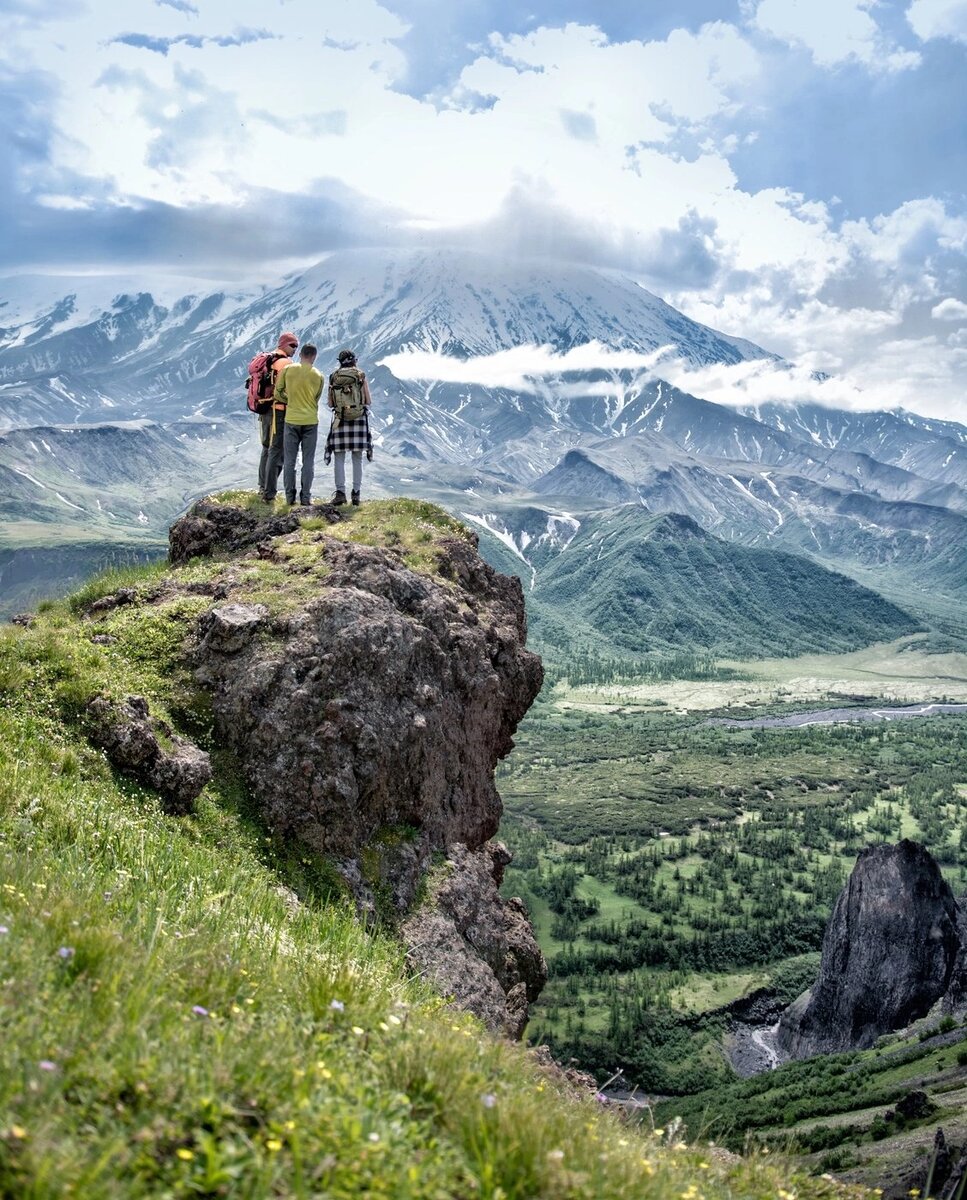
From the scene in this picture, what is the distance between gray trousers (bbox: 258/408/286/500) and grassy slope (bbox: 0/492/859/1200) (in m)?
12.7

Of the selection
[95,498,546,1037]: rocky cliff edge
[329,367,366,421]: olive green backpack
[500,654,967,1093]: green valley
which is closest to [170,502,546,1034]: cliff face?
[95,498,546,1037]: rocky cliff edge

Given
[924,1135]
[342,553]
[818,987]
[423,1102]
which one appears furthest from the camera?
[818,987]

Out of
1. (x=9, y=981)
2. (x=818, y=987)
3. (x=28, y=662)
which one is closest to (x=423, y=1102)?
(x=9, y=981)

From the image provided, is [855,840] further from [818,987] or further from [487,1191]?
[487,1191]

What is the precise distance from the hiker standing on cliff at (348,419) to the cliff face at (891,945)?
77377mm

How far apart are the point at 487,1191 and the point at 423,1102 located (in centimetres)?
75

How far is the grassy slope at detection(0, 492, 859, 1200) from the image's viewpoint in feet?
11.9

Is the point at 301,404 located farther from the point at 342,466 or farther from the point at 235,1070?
the point at 235,1070

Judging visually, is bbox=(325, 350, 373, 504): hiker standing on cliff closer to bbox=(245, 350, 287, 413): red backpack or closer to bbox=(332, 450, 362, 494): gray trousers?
bbox=(332, 450, 362, 494): gray trousers

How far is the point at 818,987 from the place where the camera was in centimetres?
8638

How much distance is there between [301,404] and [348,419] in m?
1.50

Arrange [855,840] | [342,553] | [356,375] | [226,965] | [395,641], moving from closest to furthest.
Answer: [226,965], [395,641], [342,553], [356,375], [855,840]

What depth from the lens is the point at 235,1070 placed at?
422 cm

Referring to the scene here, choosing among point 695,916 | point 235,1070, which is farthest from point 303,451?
point 695,916
